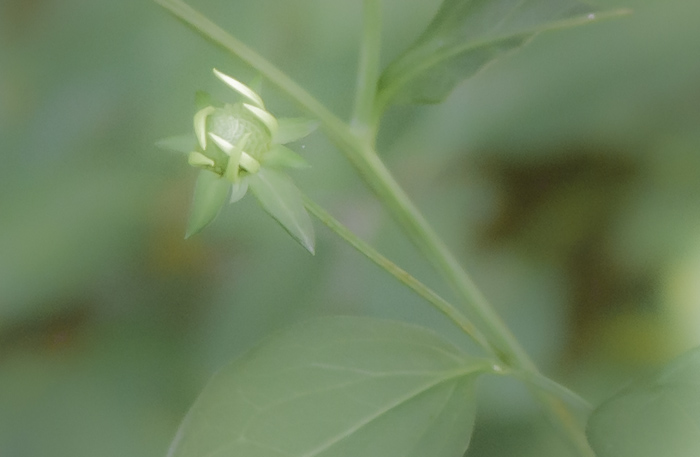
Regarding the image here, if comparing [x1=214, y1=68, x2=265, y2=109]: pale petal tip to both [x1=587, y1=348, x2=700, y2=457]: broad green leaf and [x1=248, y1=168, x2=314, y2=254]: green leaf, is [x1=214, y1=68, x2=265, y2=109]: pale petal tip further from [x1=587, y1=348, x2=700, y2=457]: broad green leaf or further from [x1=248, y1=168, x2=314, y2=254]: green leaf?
[x1=587, y1=348, x2=700, y2=457]: broad green leaf

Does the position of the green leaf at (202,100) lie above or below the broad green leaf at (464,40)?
above

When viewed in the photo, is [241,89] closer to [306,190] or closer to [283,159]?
[283,159]

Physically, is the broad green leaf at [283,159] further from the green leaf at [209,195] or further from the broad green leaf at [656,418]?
the broad green leaf at [656,418]

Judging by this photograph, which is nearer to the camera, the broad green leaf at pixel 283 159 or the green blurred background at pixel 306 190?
the broad green leaf at pixel 283 159

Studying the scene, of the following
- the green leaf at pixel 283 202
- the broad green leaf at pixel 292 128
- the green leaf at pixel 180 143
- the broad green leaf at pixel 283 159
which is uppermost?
the green leaf at pixel 180 143

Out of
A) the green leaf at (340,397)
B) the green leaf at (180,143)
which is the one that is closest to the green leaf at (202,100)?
the green leaf at (180,143)
